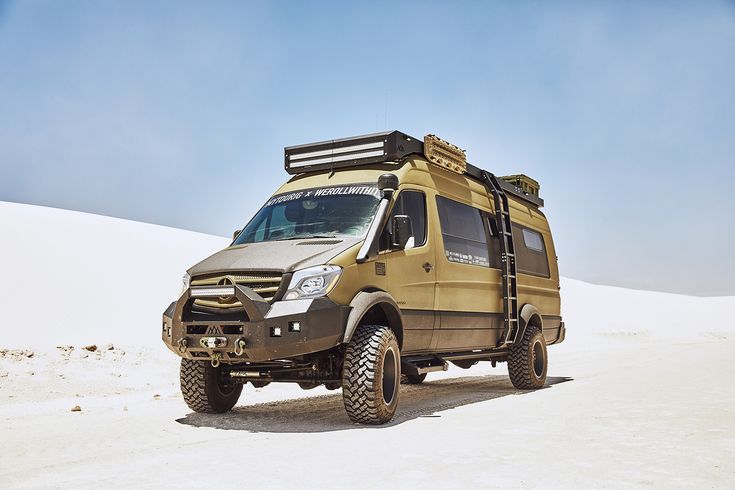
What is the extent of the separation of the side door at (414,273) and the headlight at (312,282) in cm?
81

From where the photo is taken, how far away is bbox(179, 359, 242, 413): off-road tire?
8.69 m

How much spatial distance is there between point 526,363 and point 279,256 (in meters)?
5.61

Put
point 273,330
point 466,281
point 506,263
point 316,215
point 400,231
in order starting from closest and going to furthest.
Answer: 1. point 273,330
2. point 400,231
3. point 316,215
4. point 466,281
5. point 506,263

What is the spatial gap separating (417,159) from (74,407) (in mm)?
5171

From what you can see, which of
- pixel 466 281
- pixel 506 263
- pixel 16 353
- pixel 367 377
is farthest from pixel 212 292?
pixel 16 353

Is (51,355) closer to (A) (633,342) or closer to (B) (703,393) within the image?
(B) (703,393)

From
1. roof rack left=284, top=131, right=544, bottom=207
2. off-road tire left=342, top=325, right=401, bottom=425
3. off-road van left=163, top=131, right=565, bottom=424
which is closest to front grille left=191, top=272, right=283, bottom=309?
off-road van left=163, top=131, right=565, bottom=424

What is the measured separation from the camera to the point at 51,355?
14.3 m

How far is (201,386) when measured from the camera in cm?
868

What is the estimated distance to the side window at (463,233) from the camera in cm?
983

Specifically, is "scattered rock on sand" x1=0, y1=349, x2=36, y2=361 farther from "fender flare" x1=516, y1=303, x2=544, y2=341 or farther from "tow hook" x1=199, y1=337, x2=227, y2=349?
"fender flare" x1=516, y1=303, x2=544, y2=341

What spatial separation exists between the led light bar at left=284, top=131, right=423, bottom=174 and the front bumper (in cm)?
240

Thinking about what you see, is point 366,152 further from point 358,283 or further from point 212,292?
point 212,292

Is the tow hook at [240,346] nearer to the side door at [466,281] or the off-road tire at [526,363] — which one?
the side door at [466,281]
